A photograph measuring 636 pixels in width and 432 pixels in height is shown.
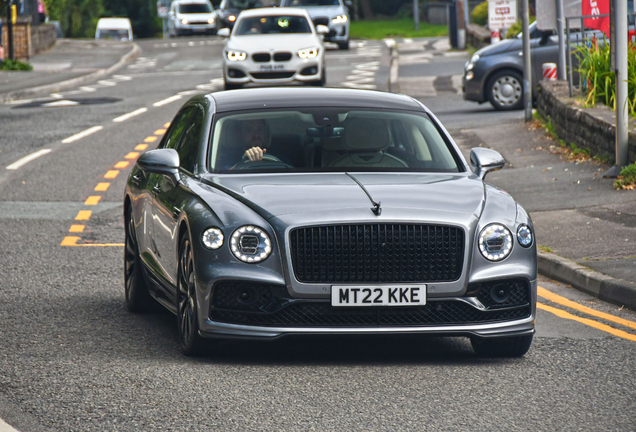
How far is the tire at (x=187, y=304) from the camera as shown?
6398 mm

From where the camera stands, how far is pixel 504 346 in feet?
21.7

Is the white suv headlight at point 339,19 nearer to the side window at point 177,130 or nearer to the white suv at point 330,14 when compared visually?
the white suv at point 330,14

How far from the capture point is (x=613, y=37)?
43.6ft

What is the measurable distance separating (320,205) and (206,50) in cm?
3859

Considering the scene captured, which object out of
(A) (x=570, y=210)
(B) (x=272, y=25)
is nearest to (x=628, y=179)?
(A) (x=570, y=210)

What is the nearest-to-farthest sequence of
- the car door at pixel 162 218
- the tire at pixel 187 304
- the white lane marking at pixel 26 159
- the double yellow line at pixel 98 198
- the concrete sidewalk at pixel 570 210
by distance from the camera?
the tire at pixel 187 304
the car door at pixel 162 218
the concrete sidewalk at pixel 570 210
the double yellow line at pixel 98 198
the white lane marking at pixel 26 159

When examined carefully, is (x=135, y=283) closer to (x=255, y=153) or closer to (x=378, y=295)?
(x=255, y=153)

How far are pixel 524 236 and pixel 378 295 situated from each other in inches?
35.7

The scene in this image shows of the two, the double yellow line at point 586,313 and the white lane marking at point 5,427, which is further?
the double yellow line at point 586,313

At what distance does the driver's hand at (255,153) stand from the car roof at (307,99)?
0.37 metres

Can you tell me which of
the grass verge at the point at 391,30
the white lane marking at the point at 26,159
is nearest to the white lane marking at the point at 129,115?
the white lane marking at the point at 26,159

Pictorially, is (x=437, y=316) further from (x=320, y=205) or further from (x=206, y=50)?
(x=206, y=50)

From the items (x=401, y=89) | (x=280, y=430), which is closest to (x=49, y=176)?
(x=280, y=430)

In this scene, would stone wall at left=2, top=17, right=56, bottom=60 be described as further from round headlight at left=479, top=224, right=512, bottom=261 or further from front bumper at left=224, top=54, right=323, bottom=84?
round headlight at left=479, top=224, right=512, bottom=261
